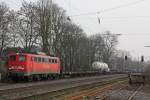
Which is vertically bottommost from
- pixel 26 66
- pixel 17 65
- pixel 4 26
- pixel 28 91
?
pixel 28 91

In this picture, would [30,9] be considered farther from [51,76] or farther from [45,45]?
[51,76]

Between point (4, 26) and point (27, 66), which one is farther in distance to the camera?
point (4, 26)

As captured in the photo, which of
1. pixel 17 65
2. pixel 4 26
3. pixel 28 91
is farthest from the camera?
pixel 4 26

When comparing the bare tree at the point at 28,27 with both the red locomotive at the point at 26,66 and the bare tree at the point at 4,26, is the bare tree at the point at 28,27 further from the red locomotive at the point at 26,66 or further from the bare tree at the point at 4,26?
the red locomotive at the point at 26,66

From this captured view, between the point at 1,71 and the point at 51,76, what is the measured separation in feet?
29.1

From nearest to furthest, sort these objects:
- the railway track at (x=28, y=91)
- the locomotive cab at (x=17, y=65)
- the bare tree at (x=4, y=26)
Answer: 1. the railway track at (x=28, y=91)
2. the locomotive cab at (x=17, y=65)
3. the bare tree at (x=4, y=26)

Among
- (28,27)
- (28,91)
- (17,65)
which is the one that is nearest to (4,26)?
(28,27)

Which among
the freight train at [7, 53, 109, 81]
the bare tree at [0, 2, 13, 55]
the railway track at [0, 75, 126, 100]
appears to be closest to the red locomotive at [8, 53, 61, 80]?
the freight train at [7, 53, 109, 81]

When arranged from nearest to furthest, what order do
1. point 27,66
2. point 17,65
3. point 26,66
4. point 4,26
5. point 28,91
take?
point 28,91 → point 26,66 → point 27,66 → point 17,65 → point 4,26

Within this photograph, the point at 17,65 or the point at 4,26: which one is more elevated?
the point at 4,26

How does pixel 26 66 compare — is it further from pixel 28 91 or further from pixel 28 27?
pixel 28 27

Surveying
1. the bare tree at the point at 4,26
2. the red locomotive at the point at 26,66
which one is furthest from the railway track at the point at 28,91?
the bare tree at the point at 4,26

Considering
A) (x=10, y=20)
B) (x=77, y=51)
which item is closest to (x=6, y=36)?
(x=10, y=20)

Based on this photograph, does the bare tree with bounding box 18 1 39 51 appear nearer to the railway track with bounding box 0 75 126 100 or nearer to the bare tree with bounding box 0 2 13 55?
Result: the bare tree with bounding box 0 2 13 55
